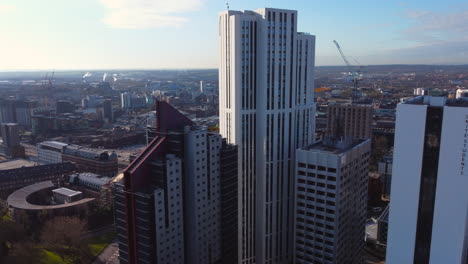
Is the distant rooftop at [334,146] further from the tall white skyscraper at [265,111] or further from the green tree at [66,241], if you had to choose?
the green tree at [66,241]

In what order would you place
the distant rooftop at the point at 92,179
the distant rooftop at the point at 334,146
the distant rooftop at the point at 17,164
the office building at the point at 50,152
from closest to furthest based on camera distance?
the distant rooftop at the point at 334,146 < the distant rooftop at the point at 92,179 < the distant rooftop at the point at 17,164 < the office building at the point at 50,152

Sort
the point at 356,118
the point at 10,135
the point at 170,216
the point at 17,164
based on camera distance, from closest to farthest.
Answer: the point at 170,216 < the point at 17,164 < the point at 356,118 < the point at 10,135

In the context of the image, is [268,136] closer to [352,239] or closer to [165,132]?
[165,132]

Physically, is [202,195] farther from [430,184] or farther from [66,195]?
[66,195]

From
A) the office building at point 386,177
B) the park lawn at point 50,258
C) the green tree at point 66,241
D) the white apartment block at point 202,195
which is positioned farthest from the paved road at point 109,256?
the office building at point 386,177

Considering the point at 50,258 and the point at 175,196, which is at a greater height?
the point at 175,196

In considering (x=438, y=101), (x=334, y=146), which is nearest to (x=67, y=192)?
(x=334, y=146)

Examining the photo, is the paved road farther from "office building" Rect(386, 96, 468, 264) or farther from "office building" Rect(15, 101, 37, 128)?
"office building" Rect(15, 101, 37, 128)
